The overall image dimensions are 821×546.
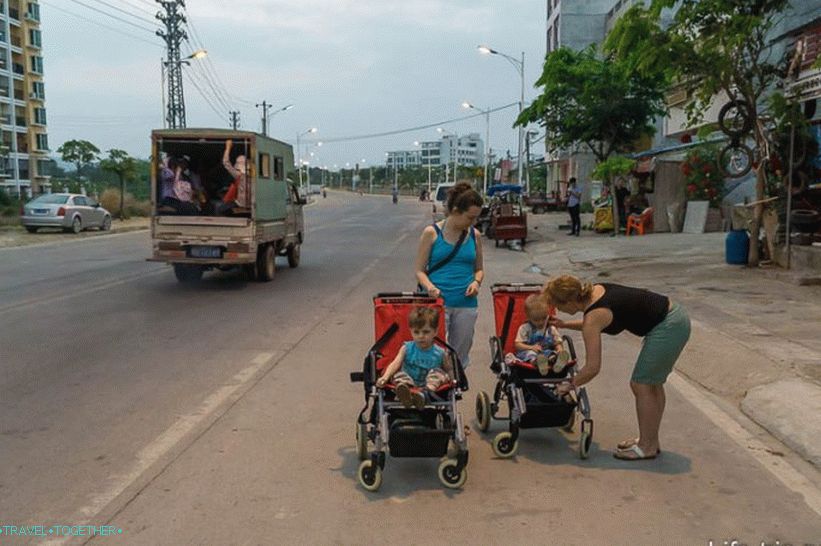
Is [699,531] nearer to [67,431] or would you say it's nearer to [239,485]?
[239,485]

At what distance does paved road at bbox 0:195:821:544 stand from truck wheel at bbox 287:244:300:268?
7.31 m

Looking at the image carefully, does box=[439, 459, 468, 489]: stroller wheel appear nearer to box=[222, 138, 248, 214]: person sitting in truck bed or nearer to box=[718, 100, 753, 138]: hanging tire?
box=[222, 138, 248, 214]: person sitting in truck bed

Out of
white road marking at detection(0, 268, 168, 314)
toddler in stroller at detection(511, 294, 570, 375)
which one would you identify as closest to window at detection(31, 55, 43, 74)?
white road marking at detection(0, 268, 168, 314)

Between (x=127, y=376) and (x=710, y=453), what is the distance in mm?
4921

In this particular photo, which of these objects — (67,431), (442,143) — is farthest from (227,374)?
(442,143)

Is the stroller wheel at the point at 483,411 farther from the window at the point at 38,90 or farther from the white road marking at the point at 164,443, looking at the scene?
the window at the point at 38,90

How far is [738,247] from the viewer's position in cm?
1470

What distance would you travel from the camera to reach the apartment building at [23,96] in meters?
70.9

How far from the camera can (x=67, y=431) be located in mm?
5410

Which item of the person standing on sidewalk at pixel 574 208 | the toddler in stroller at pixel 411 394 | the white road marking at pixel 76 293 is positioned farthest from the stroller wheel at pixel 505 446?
the person standing on sidewalk at pixel 574 208

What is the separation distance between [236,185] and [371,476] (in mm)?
10153

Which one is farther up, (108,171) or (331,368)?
(108,171)

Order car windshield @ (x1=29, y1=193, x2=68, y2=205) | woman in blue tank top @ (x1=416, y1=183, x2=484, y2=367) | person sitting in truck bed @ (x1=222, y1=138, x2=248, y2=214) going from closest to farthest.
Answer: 1. woman in blue tank top @ (x1=416, y1=183, x2=484, y2=367)
2. person sitting in truck bed @ (x1=222, y1=138, x2=248, y2=214)
3. car windshield @ (x1=29, y1=193, x2=68, y2=205)

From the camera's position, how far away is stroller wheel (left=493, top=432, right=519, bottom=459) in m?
4.89
